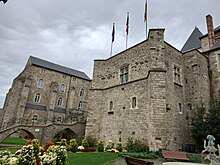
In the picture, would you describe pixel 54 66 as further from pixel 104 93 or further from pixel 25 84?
pixel 104 93

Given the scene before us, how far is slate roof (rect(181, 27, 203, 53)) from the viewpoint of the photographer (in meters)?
20.4

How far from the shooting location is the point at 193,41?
70.3 feet

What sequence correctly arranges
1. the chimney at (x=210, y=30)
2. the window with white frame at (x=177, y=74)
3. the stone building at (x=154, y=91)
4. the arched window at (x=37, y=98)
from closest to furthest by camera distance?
the stone building at (x=154, y=91), the window with white frame at (x=177, y=74), the chimney at (x=210, y=30), the arched window at (x=37, y=98)

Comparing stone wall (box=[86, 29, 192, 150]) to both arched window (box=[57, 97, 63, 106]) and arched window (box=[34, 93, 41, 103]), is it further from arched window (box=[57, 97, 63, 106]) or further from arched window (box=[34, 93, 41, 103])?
arched window (box=[57, 97, 63, 106])

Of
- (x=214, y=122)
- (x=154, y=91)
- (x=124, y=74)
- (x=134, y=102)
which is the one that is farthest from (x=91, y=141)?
(x=214, y=122)

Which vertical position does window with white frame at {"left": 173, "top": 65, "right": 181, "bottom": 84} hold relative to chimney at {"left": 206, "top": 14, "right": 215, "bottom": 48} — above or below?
below

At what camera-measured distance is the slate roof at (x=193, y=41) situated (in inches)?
804

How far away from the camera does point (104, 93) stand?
1777 cm

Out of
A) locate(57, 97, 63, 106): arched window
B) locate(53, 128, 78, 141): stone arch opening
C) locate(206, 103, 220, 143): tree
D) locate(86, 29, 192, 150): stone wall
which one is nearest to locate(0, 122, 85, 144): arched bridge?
locate(53, 128, 78, 141): stone arch opening

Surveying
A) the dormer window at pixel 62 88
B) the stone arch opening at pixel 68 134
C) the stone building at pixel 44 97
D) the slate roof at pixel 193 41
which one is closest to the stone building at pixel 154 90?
the slate roof at pixel 193 41

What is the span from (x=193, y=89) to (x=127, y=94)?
5736 millimetres

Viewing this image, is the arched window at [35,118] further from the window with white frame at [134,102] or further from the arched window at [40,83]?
the window with white frame at [134,102]

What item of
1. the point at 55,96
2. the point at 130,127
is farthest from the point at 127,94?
the point at 55,96

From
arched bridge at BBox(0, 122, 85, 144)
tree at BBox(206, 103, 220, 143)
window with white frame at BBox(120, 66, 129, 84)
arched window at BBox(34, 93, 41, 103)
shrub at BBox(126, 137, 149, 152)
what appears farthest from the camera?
arched window at BBox(34, 93, 41, 103)
